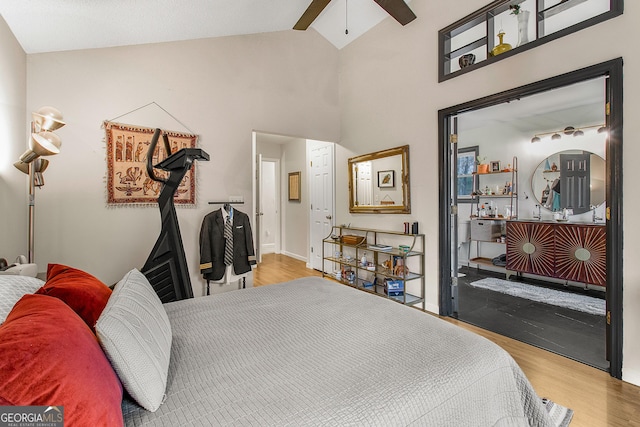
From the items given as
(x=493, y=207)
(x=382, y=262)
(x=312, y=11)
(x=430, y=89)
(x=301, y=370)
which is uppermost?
(x=312, y=11)

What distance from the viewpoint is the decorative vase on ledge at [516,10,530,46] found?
2.48 metres

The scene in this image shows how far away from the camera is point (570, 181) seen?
423 cm

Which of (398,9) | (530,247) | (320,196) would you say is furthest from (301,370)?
(530,247)

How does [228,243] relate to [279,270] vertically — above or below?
above

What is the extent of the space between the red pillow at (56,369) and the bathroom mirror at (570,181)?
17.5 ft

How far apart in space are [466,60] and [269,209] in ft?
15.5

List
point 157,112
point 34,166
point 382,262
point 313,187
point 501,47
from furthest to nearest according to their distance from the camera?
1. point 313,187
2. point 382,262
3. point 157,112
4. point 501,47
5. point 34,166

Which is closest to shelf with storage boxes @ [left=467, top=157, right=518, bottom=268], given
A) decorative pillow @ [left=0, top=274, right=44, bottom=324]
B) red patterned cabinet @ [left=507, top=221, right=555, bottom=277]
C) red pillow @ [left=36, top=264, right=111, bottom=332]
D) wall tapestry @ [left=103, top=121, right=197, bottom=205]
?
red patterned cabinet @ [left=507, top=221, right=555, bottom=277]

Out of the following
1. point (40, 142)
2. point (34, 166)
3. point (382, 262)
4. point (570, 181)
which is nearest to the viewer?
point (40, 142)

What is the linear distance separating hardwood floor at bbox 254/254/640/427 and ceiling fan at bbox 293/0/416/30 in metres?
3.06

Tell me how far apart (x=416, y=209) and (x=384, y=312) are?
207cm

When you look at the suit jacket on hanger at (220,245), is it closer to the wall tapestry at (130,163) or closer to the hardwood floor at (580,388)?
the wall tapestry at (130,163)

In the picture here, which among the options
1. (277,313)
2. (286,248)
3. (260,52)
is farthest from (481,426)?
(286,248)

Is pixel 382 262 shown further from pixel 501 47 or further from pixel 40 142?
pixel 40 142
